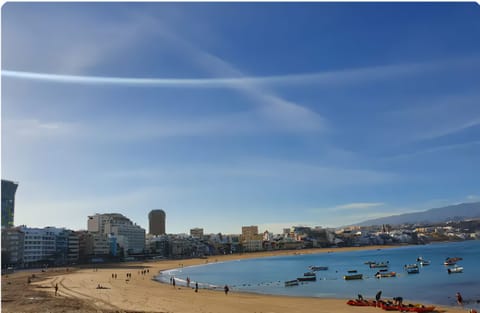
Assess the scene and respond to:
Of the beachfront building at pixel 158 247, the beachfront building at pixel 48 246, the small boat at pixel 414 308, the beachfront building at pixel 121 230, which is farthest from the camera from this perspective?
the beachfront building at pixel 158 247

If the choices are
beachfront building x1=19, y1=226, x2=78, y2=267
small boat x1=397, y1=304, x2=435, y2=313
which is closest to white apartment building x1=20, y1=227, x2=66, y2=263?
beachfront building x1=19, y1=226, x2=78, y2=267

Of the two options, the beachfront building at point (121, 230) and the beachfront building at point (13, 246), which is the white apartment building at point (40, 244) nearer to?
the beachfront building at point (13, 246)

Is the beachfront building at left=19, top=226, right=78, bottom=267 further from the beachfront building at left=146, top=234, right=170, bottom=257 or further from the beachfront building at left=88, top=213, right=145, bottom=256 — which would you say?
the beachfront building at left=146, top=234, right=170, bottom=257

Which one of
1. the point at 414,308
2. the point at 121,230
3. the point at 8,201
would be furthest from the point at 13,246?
the point at 414,308

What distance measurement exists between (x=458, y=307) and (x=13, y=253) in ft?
328

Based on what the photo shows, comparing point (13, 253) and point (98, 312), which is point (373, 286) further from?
point (13, 253)

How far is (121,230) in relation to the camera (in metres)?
149

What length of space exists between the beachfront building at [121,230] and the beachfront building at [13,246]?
40199 millimetres

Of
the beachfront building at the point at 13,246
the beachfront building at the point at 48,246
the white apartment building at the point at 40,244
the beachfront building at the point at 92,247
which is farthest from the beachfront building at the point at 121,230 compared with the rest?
the beachfront building at the point at 13,246

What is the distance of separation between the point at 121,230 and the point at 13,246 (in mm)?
53330

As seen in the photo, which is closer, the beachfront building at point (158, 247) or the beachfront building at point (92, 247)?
the beachfront building at point (92, 247)

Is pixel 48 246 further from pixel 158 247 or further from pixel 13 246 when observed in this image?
pixel 158 247

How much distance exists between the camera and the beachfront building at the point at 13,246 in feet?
310

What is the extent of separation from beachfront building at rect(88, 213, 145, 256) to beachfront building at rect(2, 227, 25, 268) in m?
40.2
